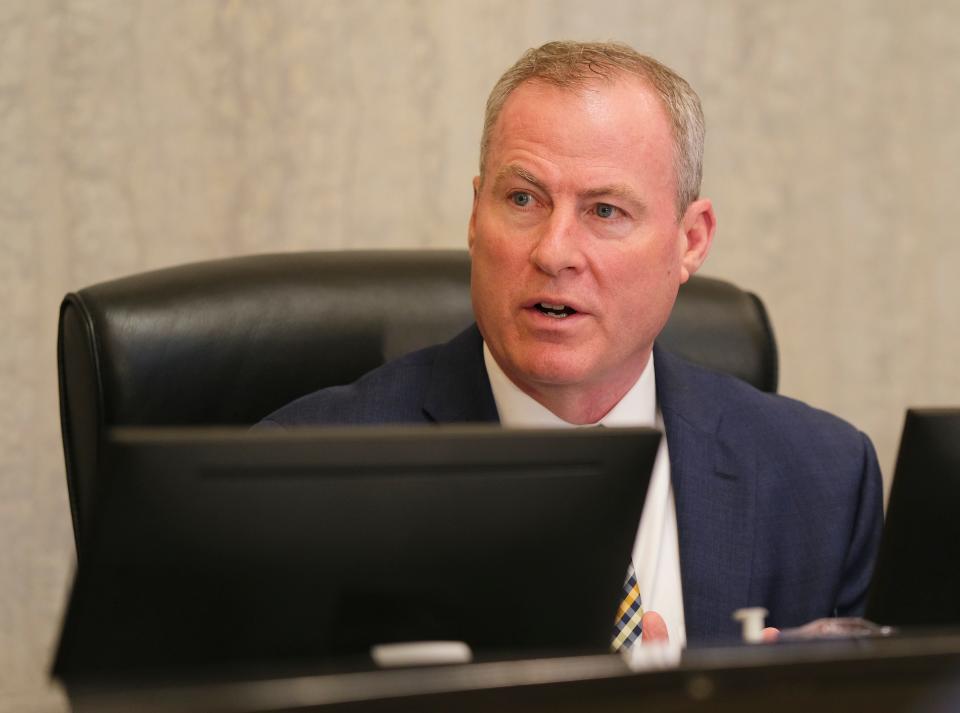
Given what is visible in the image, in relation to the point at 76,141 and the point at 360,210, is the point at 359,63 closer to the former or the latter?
the point at 360,210

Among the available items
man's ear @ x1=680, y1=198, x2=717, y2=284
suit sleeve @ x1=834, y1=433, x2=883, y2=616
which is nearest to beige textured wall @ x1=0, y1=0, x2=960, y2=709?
man's ear @ x1=680, y1=198, x2=717, y2=284

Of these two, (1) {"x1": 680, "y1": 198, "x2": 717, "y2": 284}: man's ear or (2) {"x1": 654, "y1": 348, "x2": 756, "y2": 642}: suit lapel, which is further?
(1) {"x1": 680, "y1": 198, "x2": 717, "y2": 284}: man's ear

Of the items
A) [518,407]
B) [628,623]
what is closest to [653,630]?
[628,623]

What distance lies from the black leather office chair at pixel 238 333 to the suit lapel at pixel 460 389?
10 cm

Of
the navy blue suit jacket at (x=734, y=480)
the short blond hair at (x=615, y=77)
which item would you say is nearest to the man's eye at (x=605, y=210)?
the short blond hair at (x=615, y=77)

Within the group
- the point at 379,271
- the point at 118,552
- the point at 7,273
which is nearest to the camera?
the point at 118,552

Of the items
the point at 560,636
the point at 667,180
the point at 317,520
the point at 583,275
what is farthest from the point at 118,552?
the point at 667,180

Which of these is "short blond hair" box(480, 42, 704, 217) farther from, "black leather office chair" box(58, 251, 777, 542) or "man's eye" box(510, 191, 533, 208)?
"black leather office chair" box(58, 251, 777, 542)

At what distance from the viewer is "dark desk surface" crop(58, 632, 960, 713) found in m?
0.60

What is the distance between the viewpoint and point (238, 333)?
5.67ft

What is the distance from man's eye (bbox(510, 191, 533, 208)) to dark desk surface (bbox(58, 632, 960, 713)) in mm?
1094

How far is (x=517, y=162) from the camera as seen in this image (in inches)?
67.6

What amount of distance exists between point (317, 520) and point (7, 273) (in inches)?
63.0

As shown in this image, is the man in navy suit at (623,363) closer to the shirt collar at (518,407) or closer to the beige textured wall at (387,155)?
the shirt collar at (518,407)
